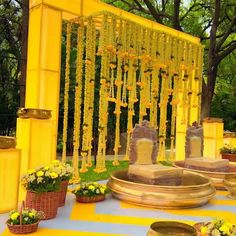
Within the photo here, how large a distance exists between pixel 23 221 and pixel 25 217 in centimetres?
5

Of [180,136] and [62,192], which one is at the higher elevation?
[180,136]

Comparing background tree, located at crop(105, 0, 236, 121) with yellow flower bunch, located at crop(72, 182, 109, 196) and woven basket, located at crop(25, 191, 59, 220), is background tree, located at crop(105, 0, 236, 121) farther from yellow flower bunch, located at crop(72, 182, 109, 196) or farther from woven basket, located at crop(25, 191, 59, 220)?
woven basket, located at crop(25, 191, 59, 220)

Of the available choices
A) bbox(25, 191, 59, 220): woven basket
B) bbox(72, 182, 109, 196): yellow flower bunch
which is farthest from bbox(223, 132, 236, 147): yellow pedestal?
bbox(25, 191, 59, 220): woven basket

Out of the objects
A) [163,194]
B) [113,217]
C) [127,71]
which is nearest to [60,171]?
[113,217]

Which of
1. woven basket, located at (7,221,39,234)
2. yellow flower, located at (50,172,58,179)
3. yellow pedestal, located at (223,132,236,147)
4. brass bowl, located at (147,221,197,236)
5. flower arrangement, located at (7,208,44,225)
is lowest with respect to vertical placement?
woven basket, located at (7,221,39,234)

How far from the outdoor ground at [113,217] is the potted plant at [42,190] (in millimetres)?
184

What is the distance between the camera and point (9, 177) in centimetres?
449

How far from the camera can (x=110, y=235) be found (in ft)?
12.7

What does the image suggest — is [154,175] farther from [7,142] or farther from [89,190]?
[7,142]

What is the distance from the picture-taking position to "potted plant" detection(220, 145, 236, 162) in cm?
951

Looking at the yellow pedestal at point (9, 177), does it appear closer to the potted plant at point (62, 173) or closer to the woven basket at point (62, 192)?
the potted plant at point (62, 173)

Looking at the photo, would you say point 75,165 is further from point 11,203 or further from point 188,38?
point 188,38

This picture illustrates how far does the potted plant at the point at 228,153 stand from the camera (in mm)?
9508

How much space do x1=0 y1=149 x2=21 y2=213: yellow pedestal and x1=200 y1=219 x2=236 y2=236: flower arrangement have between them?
95.4 inches
